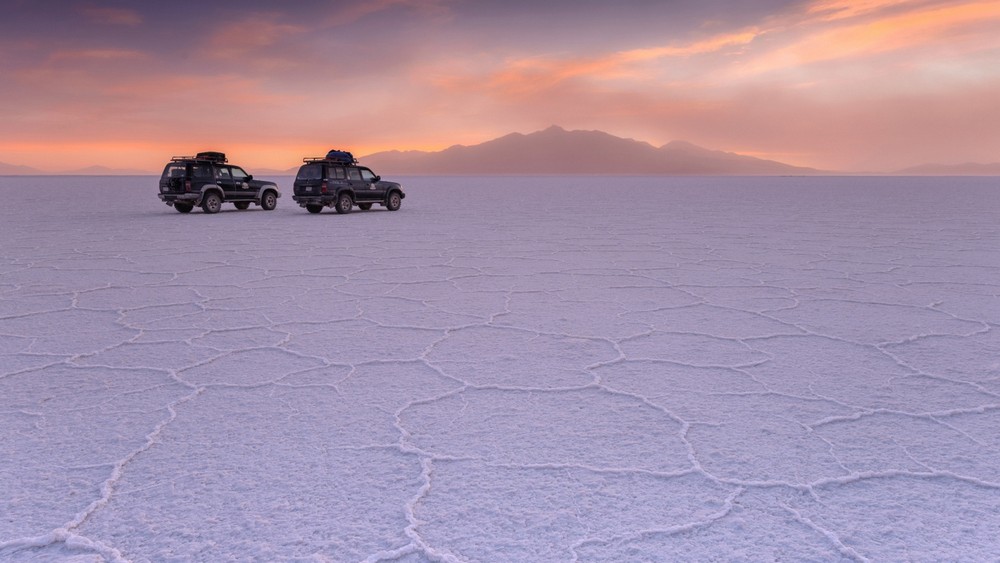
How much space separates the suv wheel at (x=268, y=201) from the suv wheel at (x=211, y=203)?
1.86m

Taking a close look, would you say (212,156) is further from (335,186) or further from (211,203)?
(335,186)

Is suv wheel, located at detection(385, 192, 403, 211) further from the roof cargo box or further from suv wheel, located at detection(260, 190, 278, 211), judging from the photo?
the roof cargo box

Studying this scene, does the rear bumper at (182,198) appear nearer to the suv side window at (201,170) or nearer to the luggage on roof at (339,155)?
the suv side window at (201,170)

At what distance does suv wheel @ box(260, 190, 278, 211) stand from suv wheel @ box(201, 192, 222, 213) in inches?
73.4

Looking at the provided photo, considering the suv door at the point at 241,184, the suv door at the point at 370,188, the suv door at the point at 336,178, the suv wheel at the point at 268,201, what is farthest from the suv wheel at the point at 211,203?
the suv door at the point at 370,188

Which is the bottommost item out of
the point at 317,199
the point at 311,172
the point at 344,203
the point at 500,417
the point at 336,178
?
the point at 500,417

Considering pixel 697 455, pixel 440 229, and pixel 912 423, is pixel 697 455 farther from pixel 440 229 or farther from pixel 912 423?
pixel 440 229

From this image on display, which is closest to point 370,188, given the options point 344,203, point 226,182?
point 344,203

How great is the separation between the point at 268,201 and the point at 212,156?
2.61 meters

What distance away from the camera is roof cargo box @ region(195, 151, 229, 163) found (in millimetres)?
19467

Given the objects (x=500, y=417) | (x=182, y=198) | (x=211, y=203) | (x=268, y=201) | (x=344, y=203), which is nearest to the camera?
(x=500, y=417)

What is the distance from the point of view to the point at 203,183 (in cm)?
1931

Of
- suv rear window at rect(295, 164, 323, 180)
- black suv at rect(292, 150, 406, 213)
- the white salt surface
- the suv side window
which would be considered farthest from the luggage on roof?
the white salt surface

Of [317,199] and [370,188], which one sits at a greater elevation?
[370,188]
